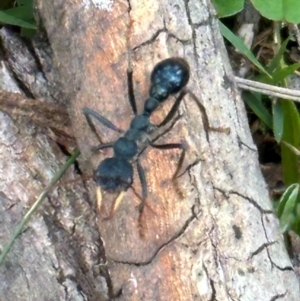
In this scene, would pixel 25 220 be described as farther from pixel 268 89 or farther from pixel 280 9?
pixel 280 9

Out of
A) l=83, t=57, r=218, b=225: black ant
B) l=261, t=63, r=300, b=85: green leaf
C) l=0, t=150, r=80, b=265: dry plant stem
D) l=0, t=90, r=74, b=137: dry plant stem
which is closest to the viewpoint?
l=83, t=57, r=218, b=225: black ant

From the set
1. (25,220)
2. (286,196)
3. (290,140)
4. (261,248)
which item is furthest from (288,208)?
(25,220)

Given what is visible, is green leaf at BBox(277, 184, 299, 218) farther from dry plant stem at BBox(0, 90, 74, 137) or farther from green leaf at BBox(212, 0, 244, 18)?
dry plant stem at BBox(0, 90, 74, 137)

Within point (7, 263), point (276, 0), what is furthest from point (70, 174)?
point (276, 0)

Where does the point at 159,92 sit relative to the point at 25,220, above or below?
above

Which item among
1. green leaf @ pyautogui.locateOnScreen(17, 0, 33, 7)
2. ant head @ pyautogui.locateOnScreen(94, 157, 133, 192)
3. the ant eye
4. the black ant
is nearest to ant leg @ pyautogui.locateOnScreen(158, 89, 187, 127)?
the black ant

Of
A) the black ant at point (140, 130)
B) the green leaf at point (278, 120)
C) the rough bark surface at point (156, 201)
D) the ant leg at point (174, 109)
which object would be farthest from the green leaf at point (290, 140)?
the ant leg at point (174, 109)
